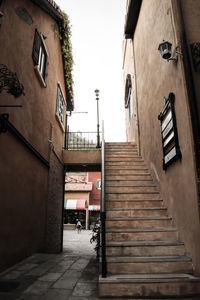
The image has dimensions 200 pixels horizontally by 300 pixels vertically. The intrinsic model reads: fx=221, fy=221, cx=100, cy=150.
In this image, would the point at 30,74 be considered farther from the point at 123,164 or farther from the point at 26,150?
the point at 123,164

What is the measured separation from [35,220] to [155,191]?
3.01m

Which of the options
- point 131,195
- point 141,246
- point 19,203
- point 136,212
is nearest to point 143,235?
point 141,246

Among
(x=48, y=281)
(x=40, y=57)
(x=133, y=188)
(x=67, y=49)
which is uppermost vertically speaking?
(x=67, y=49)

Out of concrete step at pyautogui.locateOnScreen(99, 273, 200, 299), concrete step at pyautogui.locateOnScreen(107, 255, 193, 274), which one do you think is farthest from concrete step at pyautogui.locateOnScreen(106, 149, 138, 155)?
concrete step at pyautogui.locateOnScreen(99, 273, 200, 299)

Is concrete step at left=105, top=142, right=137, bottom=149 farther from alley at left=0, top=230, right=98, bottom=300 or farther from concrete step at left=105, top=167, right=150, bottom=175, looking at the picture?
alley at left=0, top=230, right=98, bottom=300

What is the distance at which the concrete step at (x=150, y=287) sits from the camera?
2.75 meters

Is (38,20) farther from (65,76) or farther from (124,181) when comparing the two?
(124,181)

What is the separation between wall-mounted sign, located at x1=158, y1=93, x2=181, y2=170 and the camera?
3.90 meters

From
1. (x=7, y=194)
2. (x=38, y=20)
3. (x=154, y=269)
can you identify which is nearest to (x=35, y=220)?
(x=7, y=194)

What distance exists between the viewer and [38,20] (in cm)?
604

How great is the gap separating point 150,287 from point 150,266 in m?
0.44

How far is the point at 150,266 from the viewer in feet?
10.6

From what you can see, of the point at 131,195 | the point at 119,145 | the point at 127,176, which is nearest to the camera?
the point at 131,195

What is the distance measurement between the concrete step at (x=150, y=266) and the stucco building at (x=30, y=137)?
75.3 inches
